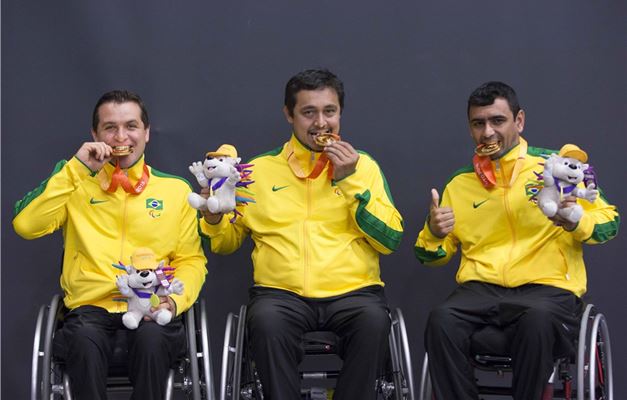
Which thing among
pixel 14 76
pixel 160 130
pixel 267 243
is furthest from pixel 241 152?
pixel 14 76

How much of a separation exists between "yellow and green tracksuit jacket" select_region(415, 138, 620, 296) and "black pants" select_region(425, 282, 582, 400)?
0.07 meters

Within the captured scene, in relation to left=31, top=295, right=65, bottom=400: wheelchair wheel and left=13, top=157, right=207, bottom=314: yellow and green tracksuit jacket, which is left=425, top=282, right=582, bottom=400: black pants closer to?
left=13, top=157, right=207, bottom=314: yellow and green tracksuit jacket

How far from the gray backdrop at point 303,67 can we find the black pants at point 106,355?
0.90m

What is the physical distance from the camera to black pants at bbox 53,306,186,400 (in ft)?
10.6

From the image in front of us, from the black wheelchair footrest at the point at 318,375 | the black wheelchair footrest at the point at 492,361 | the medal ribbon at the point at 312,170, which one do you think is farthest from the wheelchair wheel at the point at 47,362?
the black wheelchair footrest at the point at 492,361

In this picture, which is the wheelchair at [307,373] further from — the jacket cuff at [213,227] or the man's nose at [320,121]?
the man's nose at [320,121]

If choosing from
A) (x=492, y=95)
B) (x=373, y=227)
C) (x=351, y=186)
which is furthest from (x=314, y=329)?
(x=492, y=95)

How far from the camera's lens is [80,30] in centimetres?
420

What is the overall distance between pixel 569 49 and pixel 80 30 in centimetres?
214

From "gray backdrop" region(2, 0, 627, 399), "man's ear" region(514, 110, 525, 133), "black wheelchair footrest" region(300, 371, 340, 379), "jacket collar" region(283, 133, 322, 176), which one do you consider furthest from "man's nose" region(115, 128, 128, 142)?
"man's ear" region(514, 110, 525, 133)

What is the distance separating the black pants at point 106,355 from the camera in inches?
127

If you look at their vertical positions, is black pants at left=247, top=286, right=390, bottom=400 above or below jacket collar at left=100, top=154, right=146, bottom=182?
below

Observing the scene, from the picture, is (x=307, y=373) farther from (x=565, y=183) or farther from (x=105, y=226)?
(x=565, y=183)

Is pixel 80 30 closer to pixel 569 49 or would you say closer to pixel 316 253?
pixel 316 253
